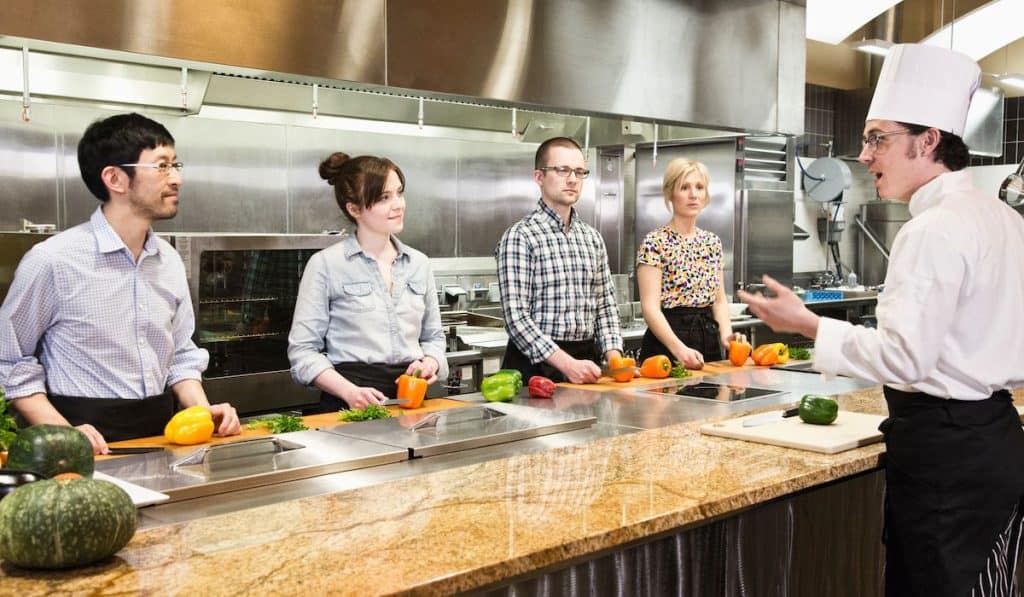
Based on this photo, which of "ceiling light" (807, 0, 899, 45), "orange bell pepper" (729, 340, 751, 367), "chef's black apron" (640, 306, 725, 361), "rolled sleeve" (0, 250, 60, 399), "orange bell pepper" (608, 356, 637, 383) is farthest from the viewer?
Answer: "ceiling light" (807, 0, 899, 45)

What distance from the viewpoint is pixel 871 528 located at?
9.44 ft

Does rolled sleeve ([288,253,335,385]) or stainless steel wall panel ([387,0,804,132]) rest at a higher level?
stainless steel wall panel ([387,0,804,132])

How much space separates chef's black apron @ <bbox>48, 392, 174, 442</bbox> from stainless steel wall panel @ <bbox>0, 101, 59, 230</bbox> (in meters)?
2.46

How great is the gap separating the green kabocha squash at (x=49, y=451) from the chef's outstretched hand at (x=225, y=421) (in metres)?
0.75

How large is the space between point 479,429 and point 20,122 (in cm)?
350

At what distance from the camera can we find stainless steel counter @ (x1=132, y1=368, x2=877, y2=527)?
2.15 metres

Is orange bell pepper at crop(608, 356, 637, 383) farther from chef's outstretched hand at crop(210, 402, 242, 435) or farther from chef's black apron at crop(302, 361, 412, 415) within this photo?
chef's outstretched hand at crop(210, 402, 242, 435)

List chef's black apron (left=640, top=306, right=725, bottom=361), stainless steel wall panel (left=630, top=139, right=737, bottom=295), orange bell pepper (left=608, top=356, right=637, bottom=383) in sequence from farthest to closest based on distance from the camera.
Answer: stainless steel wall panel (left=630, top=139, right=737, bottom=295) < chef's black apron (left=640, top=306, right=725, bottom=361) < orange bell pepper (left=608, top=356, right=637, bottom=383)

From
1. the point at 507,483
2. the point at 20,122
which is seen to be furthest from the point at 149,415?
the point at 20,122

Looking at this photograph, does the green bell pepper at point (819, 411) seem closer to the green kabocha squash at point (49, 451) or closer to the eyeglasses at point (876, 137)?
the eyeglasses at point (876, 137)

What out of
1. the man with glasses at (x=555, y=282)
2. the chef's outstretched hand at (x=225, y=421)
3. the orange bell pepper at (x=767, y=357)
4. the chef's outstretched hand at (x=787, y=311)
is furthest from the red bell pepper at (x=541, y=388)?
the orange bell pepper at (x=767, y=357)

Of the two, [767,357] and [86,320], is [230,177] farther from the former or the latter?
[767,357]

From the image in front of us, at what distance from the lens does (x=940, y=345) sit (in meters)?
2.33

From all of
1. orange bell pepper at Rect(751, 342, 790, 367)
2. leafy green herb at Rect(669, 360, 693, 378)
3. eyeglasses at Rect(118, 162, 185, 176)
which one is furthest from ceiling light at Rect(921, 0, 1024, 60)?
eyeglasses at Rect(118, 162, 185, 176)
